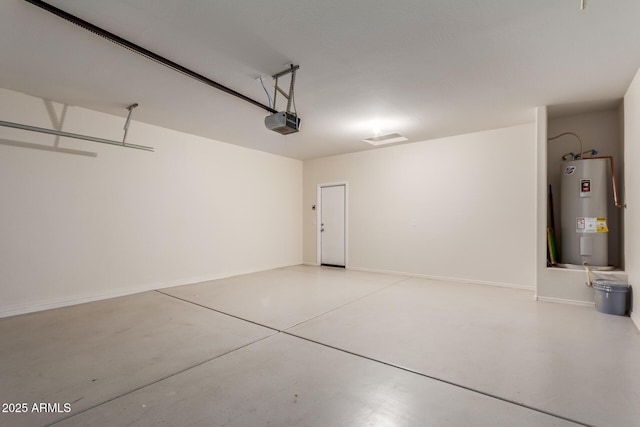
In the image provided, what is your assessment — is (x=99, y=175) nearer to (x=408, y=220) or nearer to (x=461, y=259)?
(x=408, y=220)

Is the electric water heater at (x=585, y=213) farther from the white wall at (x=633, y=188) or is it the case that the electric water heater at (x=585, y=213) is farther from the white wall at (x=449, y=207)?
the white wall at (x=449, y=207)

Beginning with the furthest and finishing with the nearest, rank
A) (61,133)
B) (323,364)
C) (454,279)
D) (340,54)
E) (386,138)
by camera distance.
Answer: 1. (454,279)
2. (386,138)
3. (61,133)
4. (340,54)
5. (323,364)

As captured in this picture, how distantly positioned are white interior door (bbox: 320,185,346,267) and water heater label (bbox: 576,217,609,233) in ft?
13.4

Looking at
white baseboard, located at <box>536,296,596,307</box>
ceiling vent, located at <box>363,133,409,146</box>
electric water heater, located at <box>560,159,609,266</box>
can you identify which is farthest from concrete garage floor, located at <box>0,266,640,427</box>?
ceiling vent, located at <box>363,133,409,146</box>

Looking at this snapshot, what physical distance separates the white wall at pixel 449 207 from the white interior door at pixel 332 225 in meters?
0.27

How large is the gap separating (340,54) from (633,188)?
348cm

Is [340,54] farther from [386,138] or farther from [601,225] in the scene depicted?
[601,225]

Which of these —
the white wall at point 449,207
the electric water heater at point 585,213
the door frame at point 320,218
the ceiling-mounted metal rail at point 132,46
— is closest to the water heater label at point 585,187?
the electric water heater at point 585,213

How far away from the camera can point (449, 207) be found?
5.33 meters

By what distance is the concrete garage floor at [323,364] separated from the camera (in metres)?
1.70

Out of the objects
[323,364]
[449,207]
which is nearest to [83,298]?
[323,364]

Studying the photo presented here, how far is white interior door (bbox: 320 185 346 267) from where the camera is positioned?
6828 millimetres

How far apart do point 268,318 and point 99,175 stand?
3219 mm

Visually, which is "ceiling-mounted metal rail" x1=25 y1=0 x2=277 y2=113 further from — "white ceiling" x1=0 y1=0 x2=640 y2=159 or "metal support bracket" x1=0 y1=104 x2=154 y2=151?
"metal support bracket" x1=0 y1=104 x2=154 y2=151
